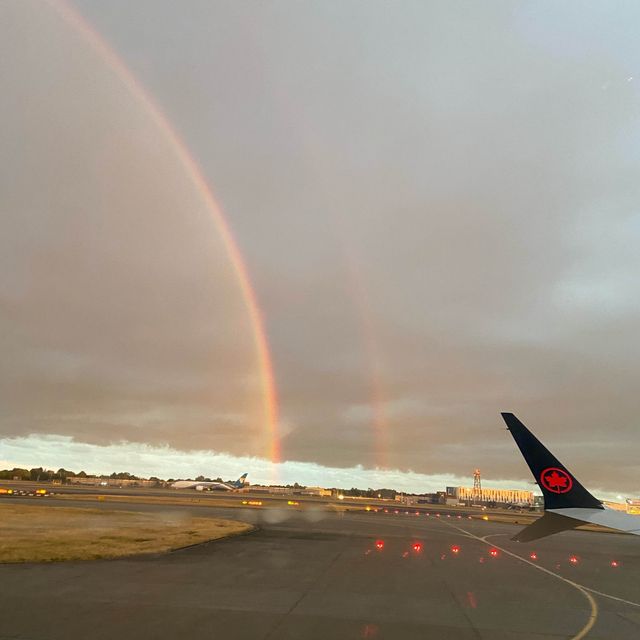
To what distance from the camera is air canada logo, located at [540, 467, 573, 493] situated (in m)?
16.0

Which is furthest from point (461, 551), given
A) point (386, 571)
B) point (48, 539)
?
point (48, 539)

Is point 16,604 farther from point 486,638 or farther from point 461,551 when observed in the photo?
point 461,551

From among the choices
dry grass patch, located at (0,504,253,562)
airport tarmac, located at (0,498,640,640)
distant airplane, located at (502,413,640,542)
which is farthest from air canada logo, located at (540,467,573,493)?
dry grass patch, located at (0,504,253,562)

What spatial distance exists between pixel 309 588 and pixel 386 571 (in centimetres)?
649

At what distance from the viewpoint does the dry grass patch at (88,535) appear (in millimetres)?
25203

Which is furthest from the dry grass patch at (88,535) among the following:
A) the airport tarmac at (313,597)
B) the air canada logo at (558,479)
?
the air canada logo at (558,479)

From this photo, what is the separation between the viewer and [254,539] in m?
37.1

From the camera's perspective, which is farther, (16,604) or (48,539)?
(48,539)

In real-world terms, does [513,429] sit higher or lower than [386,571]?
higher

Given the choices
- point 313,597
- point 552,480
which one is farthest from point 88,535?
point 552,480

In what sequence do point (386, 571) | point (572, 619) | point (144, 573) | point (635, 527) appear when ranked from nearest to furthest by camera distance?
1. point (635, 527)
2. point (572, 619)
3. point (144, 573)
4. point (386, 571)

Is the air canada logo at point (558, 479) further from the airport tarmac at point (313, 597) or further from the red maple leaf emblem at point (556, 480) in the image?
the airport tarmac at point (313, 597)

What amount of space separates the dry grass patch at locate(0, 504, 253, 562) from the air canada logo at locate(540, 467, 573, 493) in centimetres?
1893

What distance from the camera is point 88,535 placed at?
32531 millimetres
